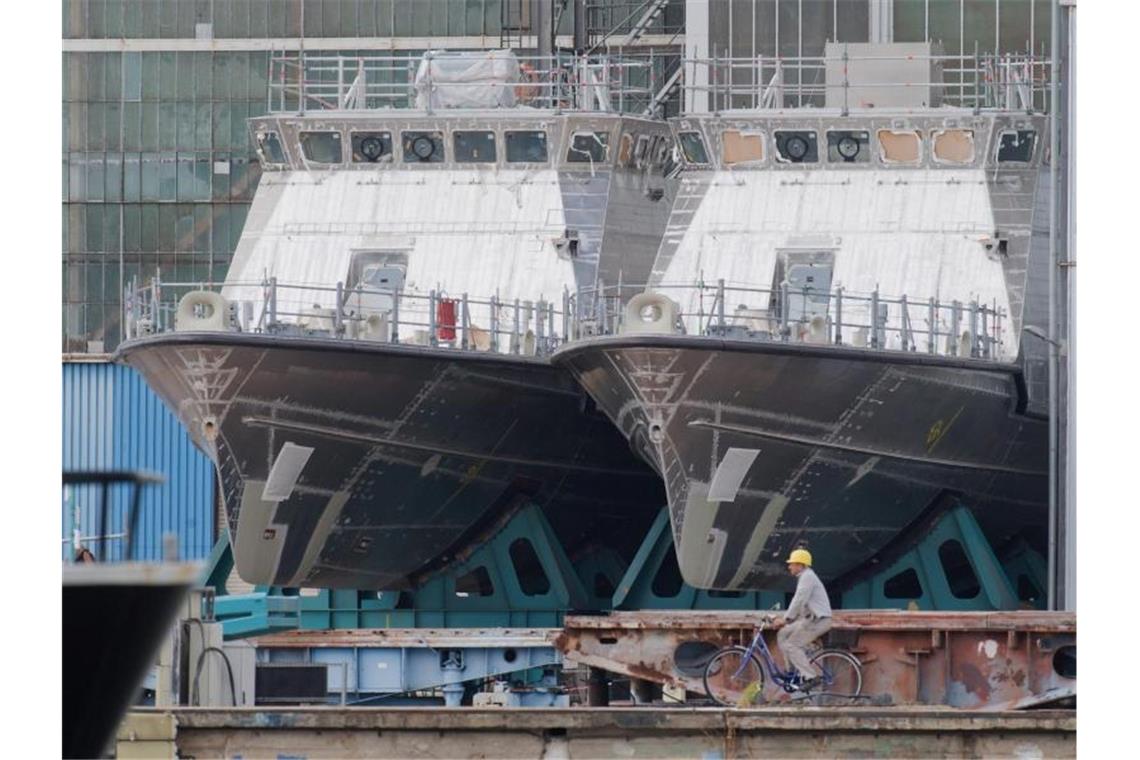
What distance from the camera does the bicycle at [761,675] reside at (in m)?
20.9

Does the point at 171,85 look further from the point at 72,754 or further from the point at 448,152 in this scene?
the point at 72,754

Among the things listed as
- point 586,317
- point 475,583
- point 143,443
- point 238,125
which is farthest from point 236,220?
point 586,317

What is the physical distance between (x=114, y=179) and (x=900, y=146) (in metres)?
13.4

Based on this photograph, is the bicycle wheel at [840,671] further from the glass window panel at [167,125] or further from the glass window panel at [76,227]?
the glass window panel at [167,125]

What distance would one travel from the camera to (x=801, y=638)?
20.8m

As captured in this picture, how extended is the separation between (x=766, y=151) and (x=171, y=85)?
1227cm

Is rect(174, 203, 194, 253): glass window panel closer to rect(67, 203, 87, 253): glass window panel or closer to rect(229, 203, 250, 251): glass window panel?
rect(229, 203, 250, 251): glass window panel

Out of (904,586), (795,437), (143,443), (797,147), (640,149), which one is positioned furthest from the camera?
(143,443)

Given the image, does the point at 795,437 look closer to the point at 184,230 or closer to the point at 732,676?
the point at 732,676

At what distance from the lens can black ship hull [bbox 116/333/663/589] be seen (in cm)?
2991

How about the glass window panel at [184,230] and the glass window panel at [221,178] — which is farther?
the glass window panel at [221,178]

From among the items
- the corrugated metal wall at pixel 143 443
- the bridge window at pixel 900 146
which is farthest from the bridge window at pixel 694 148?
the corrugated metal wall at pixel 143 443

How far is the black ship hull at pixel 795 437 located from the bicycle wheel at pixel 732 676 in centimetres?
741

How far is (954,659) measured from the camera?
22984mm
